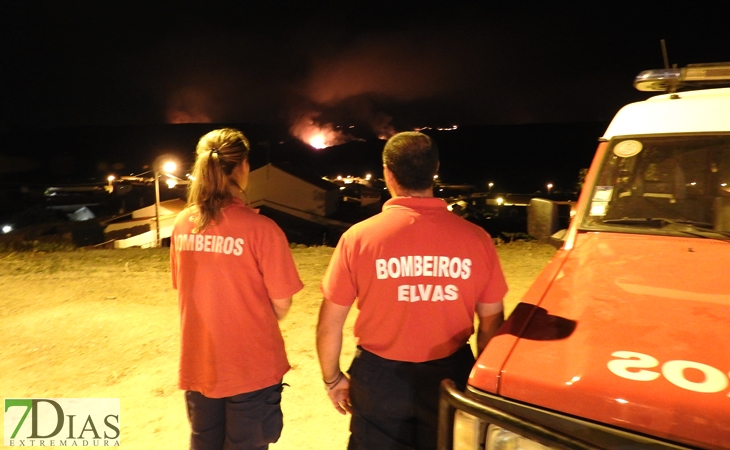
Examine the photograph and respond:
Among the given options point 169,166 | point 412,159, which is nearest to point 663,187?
point 412,159

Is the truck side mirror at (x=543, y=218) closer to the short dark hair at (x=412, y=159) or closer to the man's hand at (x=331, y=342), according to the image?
the short dark hair at (x=412, y=159)

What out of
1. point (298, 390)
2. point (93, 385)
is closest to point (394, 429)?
point (298, 390)

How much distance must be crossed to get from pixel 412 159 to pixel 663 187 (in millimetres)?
1852

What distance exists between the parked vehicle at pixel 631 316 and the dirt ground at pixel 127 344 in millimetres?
2017

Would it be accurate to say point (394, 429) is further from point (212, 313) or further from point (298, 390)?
point (298, 390)

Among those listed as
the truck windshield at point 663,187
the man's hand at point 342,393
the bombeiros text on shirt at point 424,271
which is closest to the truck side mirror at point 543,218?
the truck windshield at point 663,187

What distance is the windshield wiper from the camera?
2680mm

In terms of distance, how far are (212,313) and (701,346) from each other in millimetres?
1851

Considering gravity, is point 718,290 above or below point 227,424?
above

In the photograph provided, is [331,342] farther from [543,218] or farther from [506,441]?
[543,218]

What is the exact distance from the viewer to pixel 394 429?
2115 millimetres

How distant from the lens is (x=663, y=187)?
3055 mm

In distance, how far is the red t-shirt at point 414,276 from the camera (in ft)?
6.63

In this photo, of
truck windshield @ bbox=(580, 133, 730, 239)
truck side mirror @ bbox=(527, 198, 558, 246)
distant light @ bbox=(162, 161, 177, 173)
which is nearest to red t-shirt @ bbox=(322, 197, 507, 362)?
truck windshield @ bbox=(580, 133, 730, 239)
